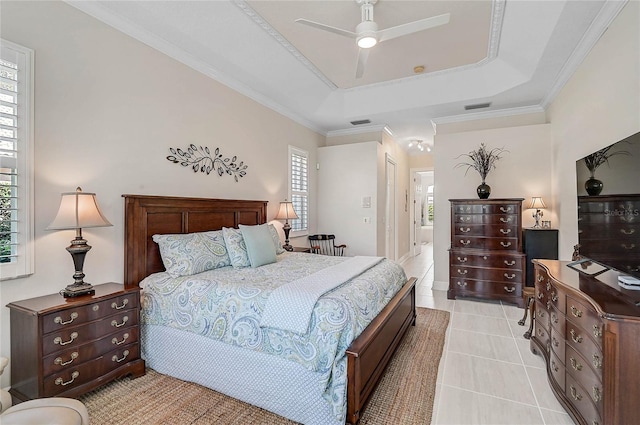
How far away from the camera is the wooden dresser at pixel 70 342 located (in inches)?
72.8

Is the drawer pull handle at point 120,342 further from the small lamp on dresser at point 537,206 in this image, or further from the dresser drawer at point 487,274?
the small lamp on dresser at point 537,206

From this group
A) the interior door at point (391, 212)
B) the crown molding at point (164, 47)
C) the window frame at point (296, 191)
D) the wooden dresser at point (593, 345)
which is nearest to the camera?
the wooden dresser at point (593, 345)

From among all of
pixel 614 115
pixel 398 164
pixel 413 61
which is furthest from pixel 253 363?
pixel 398 164

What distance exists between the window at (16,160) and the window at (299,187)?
3.36 m

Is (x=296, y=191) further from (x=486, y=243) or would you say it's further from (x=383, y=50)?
(x=486, y=243)

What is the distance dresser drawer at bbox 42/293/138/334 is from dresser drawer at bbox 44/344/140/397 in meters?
0.29

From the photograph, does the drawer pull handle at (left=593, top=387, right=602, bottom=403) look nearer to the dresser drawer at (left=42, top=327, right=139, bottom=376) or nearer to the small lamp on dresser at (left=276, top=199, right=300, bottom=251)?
the dresser drawer at (left=42, top=327, right=139, bottom=376)

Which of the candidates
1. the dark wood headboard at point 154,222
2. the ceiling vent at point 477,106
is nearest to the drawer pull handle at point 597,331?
the dark wood headboard at point 154,222

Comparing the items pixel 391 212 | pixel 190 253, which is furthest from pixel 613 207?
pixel 391 212

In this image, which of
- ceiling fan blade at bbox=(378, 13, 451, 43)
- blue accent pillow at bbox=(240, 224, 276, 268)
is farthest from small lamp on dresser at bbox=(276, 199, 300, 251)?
ceiling fan blade at bbox=(378, 13, 451, 43)

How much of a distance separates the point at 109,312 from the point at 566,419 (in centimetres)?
316

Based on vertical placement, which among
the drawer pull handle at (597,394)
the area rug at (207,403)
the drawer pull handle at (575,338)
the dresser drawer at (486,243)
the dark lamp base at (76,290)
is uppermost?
the dresser drawer at (486,243)

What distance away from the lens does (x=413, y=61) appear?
3.82 meters

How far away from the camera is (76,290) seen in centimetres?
210
